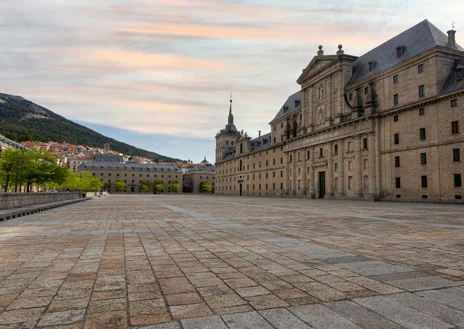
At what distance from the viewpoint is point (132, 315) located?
3561 millimetres

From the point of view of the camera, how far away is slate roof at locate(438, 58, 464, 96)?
33209 millimetres

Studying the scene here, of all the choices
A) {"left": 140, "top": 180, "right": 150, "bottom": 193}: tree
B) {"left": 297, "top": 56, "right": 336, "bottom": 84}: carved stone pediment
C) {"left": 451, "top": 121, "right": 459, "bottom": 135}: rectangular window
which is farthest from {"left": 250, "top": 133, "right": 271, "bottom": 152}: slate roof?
{"left": 140, "top": 180, "right": 150, "bottom": 193}: tree

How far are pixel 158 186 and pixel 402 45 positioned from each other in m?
110

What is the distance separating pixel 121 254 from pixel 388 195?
131ft

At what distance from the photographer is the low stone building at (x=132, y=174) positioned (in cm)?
13600

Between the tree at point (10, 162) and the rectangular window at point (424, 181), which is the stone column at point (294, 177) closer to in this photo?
the rectangular window at point (424, 181)

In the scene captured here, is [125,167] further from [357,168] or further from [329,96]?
[357,168]

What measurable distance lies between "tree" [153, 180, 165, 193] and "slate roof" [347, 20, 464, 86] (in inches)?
3975

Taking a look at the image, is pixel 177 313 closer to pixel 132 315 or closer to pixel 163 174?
pixel 132 315

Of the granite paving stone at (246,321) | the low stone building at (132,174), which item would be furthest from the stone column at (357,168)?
the low stone building at (132,174)

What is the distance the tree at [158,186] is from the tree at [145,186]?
2.90m

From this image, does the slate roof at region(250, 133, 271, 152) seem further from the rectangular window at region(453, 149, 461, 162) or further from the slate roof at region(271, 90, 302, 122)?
the rectangular window at region(453, 149, 461, 162)

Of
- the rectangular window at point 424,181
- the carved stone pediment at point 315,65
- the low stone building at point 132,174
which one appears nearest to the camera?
the rectangular window at point 424,181

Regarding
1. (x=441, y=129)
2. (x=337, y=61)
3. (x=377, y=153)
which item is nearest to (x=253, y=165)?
(x=337, y=61)
